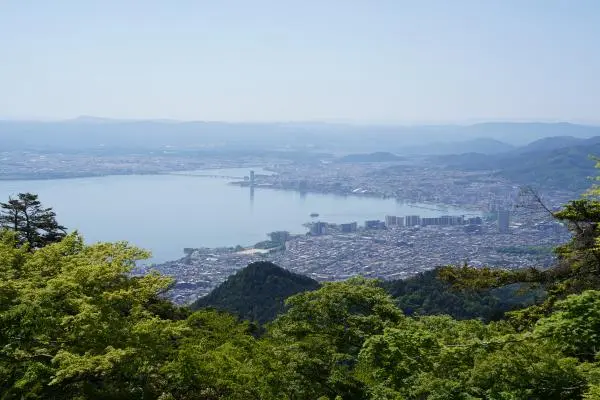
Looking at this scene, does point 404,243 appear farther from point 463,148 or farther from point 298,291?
point 463,148

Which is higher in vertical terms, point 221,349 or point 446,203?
point 221,349

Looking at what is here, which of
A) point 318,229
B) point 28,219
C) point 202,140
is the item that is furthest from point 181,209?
point 202,140

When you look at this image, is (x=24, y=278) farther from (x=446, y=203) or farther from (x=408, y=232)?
(x=446, y=203)

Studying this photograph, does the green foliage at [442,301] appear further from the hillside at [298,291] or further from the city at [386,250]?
the city at [386,250]

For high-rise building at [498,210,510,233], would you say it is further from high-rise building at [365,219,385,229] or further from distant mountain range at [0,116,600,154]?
distant mountain range at [0,116,600,154]

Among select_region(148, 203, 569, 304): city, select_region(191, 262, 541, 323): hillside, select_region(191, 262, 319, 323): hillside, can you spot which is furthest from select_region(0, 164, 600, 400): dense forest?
select_region(148, 203, 569, 304): city

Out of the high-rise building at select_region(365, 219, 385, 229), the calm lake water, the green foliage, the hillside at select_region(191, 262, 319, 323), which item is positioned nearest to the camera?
the green foliage

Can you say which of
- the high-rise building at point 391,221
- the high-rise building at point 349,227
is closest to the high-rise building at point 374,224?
the high-rise building at point 391,221

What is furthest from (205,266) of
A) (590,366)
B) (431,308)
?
(590,366)

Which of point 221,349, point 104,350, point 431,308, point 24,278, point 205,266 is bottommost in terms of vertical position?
point 205,266
